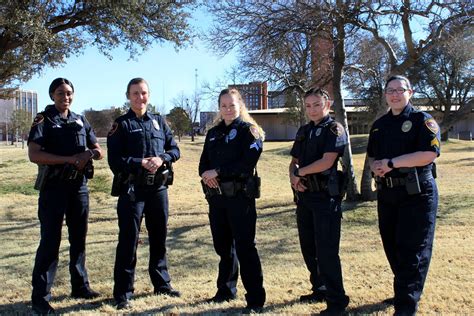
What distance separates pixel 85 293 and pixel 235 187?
2044mm

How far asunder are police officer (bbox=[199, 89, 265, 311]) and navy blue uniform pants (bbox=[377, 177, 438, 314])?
1226 mm

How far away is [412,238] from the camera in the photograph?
13.0ft

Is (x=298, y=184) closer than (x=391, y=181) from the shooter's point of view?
No

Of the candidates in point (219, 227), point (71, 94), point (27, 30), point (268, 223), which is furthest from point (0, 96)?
point (219, 227)

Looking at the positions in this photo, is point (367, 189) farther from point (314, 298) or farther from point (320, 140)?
point (320, 140)

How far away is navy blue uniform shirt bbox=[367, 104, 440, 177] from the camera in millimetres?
3957

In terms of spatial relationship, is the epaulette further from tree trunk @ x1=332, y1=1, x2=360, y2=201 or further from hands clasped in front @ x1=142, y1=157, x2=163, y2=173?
tree trunk @ x1=332, y1=1, x2=360, y2=201

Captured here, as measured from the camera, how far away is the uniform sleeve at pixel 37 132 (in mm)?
4613

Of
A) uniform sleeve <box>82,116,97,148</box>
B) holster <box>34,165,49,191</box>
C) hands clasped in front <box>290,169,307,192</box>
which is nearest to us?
hands clasped in front <box>290,169,307,192</box>

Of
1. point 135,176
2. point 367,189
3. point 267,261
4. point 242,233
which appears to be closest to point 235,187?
point 242,233

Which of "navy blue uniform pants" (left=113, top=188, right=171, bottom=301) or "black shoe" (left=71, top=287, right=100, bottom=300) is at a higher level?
"navy blue uniform pants" (left=113, top=188, right=171, bottom=301)

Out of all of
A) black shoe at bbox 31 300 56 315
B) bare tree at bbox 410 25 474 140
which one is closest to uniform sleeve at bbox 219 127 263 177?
black shoe at bbox 31 300 56 315

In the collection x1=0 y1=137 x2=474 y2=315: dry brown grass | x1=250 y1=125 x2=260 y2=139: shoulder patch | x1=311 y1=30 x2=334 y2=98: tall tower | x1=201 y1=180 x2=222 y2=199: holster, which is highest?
x1=311 y1=30 x2=334 y2=98: tall tower

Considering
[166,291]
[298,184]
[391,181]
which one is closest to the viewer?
[391,181]
